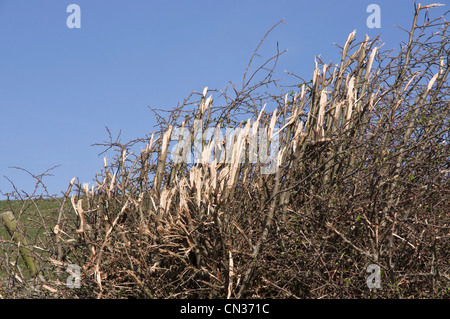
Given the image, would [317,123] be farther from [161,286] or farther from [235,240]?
[161,286]

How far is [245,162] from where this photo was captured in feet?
17.4

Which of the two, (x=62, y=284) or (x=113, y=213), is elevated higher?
(x=113, y=213)

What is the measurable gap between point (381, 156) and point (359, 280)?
4.35 feet

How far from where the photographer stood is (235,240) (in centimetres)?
467

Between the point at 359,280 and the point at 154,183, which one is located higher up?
the point at 154,183

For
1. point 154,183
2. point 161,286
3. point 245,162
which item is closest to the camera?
point 161,286
